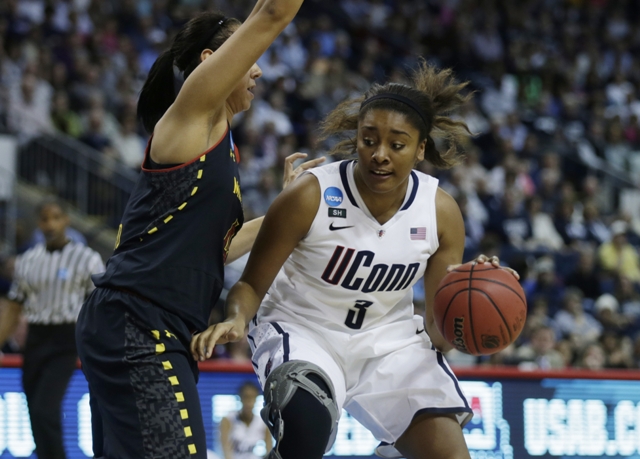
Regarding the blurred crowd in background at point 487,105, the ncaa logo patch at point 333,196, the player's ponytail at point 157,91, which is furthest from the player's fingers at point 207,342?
the blurred crowd in background at point 487,105

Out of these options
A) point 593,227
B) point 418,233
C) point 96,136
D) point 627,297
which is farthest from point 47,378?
point 593,227

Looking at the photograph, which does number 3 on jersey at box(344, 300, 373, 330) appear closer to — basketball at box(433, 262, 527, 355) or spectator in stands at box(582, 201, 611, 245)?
basketball at box(433, 262, 527, 355)

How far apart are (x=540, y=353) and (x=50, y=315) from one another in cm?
479

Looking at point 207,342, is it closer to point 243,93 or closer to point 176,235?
point 176,235

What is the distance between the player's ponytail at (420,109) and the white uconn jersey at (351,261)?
0.86 ft

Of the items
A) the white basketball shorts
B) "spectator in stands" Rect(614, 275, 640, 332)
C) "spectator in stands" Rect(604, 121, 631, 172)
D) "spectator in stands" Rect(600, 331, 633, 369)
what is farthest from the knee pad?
"spectator in stands" Rect(604, 121, 631, 172)

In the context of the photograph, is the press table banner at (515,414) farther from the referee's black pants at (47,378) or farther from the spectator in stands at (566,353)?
the spectator in stands at (566,353)

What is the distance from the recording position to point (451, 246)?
380cm

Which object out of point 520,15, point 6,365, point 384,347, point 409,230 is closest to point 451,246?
point 409,230

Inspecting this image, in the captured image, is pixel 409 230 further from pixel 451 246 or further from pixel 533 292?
pixel 533 292

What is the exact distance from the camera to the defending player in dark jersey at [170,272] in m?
2.73

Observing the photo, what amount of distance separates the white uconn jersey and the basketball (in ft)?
0.72

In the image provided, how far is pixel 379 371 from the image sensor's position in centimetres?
366

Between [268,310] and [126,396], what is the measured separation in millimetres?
1142
